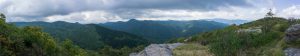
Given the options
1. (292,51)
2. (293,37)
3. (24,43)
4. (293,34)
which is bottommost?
(292,51)

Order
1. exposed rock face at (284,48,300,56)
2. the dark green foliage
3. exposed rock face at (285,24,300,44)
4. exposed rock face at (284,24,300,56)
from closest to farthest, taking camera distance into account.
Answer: the dark green foliage, exposed rock face at (284,48,300,56), exposed rock face at (284,24,300,56), exposed rock face at (285,24,300,44)

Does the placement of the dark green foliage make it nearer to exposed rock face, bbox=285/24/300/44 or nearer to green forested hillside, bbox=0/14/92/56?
green forested hillside, bbox=0/14/92/56

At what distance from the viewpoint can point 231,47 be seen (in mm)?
45188

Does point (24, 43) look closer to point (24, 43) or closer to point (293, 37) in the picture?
point (24, 43)

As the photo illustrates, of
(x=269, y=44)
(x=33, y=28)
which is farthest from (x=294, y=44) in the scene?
(x=33, y=28)

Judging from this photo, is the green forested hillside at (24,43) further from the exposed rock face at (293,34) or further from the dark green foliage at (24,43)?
the exposed rock face at (293,34)

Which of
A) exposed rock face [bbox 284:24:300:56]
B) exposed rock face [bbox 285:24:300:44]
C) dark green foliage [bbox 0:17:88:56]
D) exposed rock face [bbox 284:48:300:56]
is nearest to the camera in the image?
dark green foliage [bbox 0:17:88:56]

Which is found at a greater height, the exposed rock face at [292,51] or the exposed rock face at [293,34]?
the exposed rock face at [293,34]

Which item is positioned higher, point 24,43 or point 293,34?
point 24,43

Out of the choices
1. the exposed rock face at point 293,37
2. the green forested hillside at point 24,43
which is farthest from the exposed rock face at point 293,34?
the green forested hillside at point 24,43

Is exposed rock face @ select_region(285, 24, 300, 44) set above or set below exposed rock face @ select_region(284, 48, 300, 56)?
above

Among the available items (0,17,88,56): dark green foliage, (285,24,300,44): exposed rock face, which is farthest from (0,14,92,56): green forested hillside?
(285,24,300,44): exposed rock face

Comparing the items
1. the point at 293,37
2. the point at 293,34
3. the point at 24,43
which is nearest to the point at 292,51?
the point at 293,37

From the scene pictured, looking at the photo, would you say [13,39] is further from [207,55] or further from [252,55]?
[207,55]
